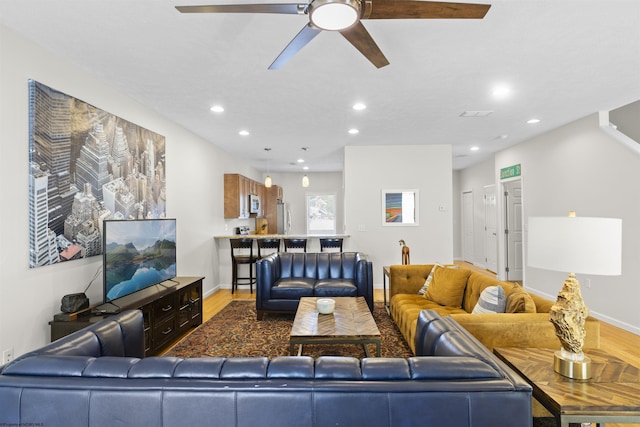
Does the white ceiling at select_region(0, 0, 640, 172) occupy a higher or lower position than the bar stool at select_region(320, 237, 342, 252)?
higher

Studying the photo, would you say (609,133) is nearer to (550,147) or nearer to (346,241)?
(550,147)

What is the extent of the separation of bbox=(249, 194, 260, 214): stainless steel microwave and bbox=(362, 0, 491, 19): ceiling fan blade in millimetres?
6026

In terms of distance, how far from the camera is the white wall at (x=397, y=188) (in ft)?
19.5

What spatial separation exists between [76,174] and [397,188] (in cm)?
478

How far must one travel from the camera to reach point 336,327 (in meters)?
2.67

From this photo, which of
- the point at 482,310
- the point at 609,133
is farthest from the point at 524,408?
the point at 609,133

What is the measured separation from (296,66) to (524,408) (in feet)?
9.08

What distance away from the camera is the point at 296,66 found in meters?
2.82

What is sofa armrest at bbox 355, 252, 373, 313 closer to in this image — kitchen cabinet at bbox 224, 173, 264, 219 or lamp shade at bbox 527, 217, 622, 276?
lamp shade at bbox 527, 217, 622, 276

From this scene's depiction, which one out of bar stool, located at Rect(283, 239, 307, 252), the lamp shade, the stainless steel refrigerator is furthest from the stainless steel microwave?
the lamp shade

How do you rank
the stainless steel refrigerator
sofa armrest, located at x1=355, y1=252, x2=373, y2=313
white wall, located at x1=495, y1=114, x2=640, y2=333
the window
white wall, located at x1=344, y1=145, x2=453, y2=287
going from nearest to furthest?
white wall, located at x1=495, y1=114, x2=640, y2=333 → sofa armrest, located at x1=355, y1=252, x2=373, y2=313 → white wall, located at x1=344, y1=145, x2=453, y2=287 → the stainless steel refrigerator → the window

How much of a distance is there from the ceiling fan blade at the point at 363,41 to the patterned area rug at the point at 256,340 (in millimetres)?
A: 2553

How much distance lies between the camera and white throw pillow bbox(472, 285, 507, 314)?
2473mm

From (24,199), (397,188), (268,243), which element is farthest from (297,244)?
(24,199)
